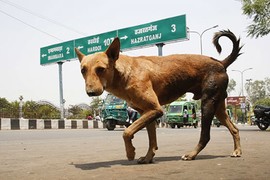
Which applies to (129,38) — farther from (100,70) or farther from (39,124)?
(100,70)

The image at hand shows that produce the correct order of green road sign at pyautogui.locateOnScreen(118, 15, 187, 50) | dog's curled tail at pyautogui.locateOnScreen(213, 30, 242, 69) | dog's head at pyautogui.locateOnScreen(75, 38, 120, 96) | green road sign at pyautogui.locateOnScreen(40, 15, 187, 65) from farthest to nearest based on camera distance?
green road sign at pyautogui.locateOnScreen(40, 15, 187, 65) < green road sign at pyautogui.locateOnScreen(118, 15, 187, 50) < dog's curled tail at pyautogui.locateOnScreen(213, 30, 242, 69) < dog's head at pyautogui.locateOnScreen(75, 38, 120, 96)

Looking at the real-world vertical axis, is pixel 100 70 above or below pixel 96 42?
below

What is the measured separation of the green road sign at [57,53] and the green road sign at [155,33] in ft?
18.8

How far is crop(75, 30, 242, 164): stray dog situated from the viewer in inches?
167

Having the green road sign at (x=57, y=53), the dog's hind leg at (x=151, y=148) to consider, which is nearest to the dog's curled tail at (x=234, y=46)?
the dog's hind leg at (x=151, y=148)

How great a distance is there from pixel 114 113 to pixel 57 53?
15.2 m

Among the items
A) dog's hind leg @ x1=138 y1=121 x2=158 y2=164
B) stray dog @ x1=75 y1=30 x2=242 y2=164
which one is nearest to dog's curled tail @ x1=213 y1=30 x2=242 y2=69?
stray dog @ x1=75 y1=30 x2=242 y2=164

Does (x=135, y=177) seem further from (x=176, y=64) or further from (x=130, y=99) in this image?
(x=176, y=64)

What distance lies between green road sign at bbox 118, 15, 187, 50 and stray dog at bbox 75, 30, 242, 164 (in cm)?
2017

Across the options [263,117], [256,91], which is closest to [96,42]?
[263,117]

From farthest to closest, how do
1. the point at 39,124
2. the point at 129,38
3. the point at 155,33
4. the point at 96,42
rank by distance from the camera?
the point at 96,42, the point at 129,38, the point at 155,33, the point at 39,124

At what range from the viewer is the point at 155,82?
4.70 m

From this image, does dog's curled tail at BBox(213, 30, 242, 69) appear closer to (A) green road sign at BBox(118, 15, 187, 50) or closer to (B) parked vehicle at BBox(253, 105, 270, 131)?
(B) parked vehicle at BBox(253, 105, 270, 131)

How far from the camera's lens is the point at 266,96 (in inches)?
4515
